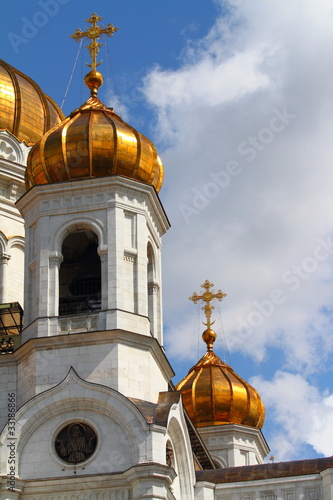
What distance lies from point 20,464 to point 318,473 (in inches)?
273

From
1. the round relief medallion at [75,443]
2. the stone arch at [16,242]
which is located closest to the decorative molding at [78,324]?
the round relief medallion at [75,443]

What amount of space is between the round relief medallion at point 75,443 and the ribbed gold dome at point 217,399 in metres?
14.0

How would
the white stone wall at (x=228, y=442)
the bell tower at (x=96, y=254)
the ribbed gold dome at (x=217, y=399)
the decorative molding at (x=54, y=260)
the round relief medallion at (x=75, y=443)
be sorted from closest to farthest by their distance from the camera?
the round relief medallion at (x=75, y=443)
the bell tower at (x=96, y=254)
the decorative molding at (x=54, y=260)
the ribbed gold dome at (x=217, y=399)
the white stone wall at (x=228, y=442)

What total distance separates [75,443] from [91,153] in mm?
7220

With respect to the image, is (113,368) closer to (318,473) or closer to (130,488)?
(130,488)

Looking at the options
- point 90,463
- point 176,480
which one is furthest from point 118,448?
point 176,480

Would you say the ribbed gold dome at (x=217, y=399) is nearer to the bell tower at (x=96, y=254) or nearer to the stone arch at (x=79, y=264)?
the bell tower at (x=96, y=254)

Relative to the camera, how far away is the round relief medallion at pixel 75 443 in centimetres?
2705

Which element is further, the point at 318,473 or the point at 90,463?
the point at 318,473

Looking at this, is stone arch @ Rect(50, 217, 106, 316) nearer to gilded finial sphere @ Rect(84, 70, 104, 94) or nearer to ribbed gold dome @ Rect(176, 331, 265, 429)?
gilded finial sphere @ Rect(84, 70, 104, 94)

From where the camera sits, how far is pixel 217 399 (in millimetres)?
41062

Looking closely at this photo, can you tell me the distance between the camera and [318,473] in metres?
28.6

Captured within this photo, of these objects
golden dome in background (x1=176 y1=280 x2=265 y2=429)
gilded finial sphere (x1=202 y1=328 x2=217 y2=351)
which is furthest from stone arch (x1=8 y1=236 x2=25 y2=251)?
gilded finial sphere (x1=202 y1=328 x2=217 y2=351)

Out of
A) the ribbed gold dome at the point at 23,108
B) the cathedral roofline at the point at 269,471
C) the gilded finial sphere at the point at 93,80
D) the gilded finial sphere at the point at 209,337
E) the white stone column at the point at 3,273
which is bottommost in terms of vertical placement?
the cathedral roofline at the point at 269,471
